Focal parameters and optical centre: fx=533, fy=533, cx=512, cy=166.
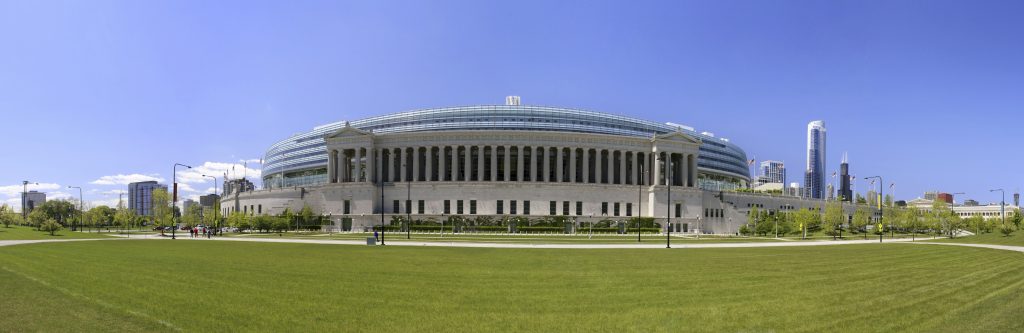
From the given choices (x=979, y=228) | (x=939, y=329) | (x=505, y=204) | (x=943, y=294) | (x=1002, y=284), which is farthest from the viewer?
(x=979, y=228)

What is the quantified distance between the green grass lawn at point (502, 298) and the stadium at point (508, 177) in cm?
6830

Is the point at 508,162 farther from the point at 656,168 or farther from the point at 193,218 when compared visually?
the point at 193,218

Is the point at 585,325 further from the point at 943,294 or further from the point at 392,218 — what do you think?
the point at 392,218

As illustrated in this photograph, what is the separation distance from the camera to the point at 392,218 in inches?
3684

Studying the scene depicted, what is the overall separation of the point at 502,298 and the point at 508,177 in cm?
8101

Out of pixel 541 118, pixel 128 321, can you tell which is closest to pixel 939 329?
pixel 128 321

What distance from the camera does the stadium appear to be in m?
93.6

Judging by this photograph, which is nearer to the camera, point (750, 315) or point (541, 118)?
point (750, 315)

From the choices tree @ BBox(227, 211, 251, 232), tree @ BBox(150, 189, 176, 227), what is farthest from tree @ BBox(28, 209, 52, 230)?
tree @ BBox(227, 211, 251, 232)

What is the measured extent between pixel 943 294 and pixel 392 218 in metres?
84.4

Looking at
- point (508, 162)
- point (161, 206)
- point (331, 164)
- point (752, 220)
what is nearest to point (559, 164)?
point (508, 162)

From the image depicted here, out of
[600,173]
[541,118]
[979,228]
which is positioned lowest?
[979,228]

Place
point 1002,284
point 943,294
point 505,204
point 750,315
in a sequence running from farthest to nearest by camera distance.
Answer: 1. point 505,204
2. point 1002,284
3. point 943,294
4. point 750,315

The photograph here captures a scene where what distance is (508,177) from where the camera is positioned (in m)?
96.5
